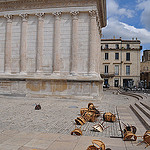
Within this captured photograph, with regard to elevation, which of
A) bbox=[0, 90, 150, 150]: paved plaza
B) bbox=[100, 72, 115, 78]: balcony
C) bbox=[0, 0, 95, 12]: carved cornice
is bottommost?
bbox=[0, 90, 150, 150]: paved plaza

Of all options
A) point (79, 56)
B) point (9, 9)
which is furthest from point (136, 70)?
point (9, 9)

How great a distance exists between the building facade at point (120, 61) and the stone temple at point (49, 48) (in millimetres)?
35608

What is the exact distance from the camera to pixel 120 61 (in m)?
53.2

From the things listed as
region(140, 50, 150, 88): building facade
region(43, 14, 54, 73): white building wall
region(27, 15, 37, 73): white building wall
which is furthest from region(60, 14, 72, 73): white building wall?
region(140, 50, 150, 88): building facade

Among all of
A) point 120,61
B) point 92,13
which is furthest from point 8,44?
point 120,61

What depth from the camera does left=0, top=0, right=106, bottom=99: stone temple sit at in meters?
17.6

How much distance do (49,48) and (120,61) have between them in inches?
1504

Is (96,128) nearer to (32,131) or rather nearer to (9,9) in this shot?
(32,131)

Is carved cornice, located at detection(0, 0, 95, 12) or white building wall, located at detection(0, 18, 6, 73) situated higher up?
carved cornice, located at detection(0, 0, 95, 12)

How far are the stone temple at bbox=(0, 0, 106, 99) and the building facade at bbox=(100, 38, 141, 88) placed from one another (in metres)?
35.6

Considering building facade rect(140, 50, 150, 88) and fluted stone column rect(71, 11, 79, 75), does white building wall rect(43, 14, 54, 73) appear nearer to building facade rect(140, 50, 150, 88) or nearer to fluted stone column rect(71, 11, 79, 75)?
fluted stone column rect(71, 11, 79, 75)

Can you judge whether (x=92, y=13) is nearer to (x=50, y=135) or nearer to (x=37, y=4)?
(x=37, y=4)

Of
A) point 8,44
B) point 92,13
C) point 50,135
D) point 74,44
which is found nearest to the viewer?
point 50,135

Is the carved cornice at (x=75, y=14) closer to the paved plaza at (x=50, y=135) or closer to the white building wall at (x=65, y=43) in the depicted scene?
the white building wall at (x=65, y=43)
